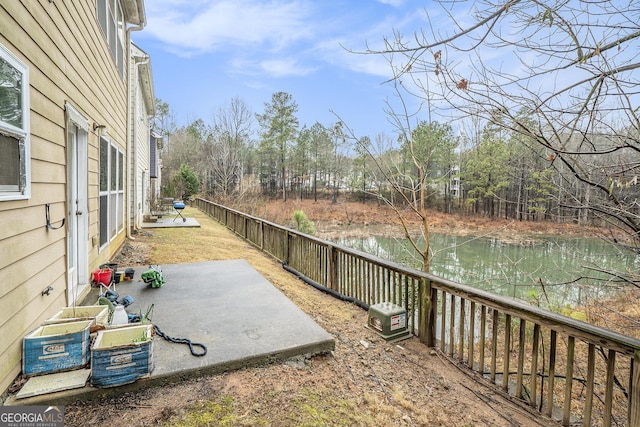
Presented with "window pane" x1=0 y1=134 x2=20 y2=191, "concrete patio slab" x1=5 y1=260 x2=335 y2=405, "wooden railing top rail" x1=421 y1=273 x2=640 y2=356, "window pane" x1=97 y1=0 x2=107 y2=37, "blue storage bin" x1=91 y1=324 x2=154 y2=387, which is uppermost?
"window pane" x1=97 y1=0 x2=107 y2=37

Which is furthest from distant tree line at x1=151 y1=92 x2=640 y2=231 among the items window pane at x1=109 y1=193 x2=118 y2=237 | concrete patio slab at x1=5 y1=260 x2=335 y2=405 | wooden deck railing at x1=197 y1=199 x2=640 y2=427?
concrete patio slab at x1=5 y1=260 x2=335 y2=405

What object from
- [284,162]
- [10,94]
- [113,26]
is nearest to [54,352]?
[10,94]

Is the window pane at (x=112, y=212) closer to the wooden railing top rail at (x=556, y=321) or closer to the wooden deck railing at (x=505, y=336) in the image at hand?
the wooden deck railing at (x=505, y=336)

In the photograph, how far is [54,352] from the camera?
2.16 m

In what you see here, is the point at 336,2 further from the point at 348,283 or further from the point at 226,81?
the point at 226,81

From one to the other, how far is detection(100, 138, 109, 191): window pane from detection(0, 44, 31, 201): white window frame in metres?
2.65

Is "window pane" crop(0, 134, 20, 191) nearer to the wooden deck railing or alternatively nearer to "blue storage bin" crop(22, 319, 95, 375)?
"blue storage bin" crop(22, 319, 95, 375)

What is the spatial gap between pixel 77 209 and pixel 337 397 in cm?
337

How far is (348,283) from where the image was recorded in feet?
15.3

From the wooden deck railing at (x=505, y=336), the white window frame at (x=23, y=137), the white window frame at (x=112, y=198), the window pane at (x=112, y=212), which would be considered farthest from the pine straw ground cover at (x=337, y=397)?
the window pane at (x=112, y=212)

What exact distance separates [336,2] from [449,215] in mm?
25897

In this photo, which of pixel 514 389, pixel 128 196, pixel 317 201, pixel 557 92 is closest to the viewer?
pixel 557 92

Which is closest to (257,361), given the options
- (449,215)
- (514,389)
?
(514,389)

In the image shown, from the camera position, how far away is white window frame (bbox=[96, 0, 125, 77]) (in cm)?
474
